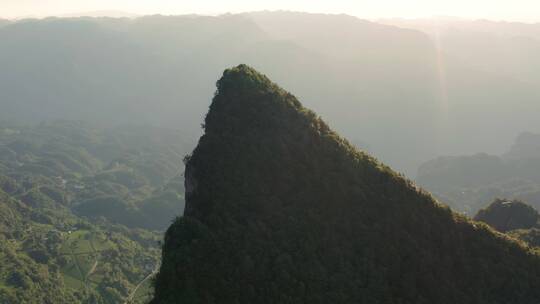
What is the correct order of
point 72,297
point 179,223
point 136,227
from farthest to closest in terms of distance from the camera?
1. point 136,227
2. point 72,297
3. point 179,223

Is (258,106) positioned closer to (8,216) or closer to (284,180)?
(284,180)

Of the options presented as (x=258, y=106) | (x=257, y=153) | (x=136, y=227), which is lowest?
(x=136, y=227)

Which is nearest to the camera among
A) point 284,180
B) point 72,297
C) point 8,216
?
point 284,180

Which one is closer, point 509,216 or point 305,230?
point 305,230

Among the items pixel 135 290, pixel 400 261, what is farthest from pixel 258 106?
pixel 135 290

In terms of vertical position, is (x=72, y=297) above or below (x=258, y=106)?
below

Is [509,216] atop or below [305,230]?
below

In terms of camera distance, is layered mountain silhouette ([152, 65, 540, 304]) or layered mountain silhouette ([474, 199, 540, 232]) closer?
layered mountain silhouette ([152, 65, 540, 304])

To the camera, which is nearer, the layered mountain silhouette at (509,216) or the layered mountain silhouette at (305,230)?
the layered mountain silhouette at (305,230)
